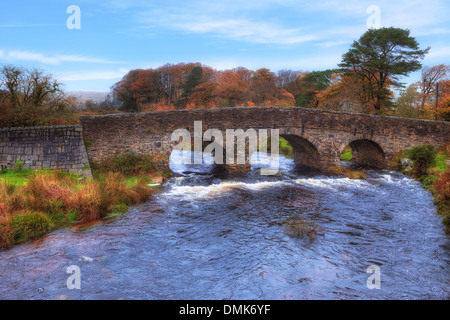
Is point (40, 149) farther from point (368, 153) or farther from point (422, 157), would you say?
point (368, 153)

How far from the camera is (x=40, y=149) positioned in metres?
14.5

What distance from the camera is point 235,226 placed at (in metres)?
10.3

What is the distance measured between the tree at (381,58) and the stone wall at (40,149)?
2565cm

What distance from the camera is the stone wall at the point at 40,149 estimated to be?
14.3 meters

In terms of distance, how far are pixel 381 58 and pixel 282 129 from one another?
54.8ft

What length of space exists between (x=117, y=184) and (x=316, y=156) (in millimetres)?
13564

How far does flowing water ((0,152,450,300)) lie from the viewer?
6.40 m

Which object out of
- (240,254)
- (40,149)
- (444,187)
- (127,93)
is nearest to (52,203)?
(40,149)

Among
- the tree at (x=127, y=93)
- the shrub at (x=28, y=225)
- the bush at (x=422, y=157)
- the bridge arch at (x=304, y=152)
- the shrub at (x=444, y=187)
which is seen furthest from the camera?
the tree at (x=127, y=93)

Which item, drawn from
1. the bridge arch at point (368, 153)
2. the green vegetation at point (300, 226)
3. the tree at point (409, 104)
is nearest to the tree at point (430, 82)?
the tree at point (409, 104)

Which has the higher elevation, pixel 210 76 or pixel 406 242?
pixel 210 76

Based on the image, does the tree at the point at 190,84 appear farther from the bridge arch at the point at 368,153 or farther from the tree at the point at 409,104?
the tree at the point at 409,104

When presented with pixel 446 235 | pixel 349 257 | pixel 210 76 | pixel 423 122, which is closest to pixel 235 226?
pixel 349 257
